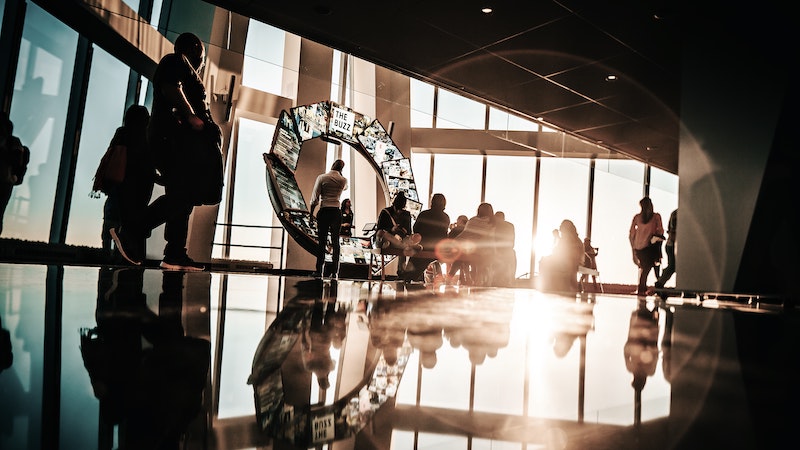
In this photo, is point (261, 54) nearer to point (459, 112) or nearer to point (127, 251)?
point (127, 251)

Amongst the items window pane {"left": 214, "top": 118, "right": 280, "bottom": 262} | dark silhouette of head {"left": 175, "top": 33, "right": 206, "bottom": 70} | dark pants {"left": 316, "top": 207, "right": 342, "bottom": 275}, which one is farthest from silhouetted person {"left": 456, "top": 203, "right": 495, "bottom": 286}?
window pane {"left": 214, "top": 118, "right": 280, "bottom": 262}

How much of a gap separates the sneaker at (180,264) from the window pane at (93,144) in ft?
13.9

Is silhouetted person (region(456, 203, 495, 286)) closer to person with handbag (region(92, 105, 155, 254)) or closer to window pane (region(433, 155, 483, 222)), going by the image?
person with handbag (region(92, 105, 155, 254))

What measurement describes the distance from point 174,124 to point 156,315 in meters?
2.20

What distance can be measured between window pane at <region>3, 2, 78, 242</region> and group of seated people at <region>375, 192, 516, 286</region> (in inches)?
160

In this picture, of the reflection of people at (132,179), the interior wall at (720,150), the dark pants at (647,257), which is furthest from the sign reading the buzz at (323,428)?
the dark pants at (647,257)

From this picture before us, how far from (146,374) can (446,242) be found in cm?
564

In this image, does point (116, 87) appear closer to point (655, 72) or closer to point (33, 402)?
point (655, 72)

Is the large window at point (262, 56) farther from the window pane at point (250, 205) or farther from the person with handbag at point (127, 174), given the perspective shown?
the window pane at point (250, 205)

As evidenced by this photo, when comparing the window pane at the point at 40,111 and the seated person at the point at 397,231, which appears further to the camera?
the window pane at the point at 40,111

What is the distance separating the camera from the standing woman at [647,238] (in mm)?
6777

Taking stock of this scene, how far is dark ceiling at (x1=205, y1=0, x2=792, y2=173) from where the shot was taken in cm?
522

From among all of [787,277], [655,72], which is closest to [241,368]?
[787,277]

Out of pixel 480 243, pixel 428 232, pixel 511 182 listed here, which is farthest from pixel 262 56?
pixel 511 182
